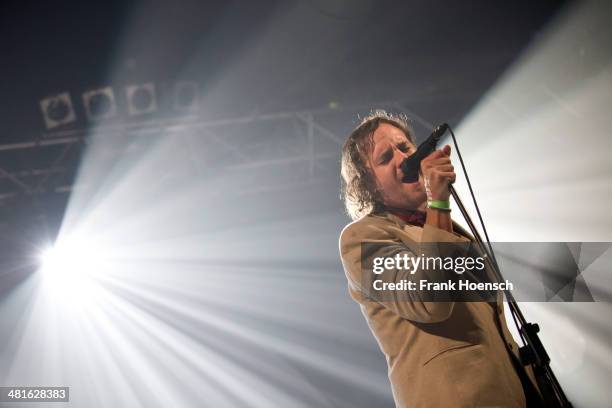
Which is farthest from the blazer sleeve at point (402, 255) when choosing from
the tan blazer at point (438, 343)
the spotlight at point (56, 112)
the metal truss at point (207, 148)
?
the spotlight at point (56, 112)

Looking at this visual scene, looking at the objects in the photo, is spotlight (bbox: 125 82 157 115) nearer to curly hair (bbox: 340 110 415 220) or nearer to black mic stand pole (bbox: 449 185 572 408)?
curly hair (bbox: 340 110 415 220)

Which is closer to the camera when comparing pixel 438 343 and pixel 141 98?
pixel 438 343

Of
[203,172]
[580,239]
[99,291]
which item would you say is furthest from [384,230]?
[99,291]

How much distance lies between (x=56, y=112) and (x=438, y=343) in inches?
162

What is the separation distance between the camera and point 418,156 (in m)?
1.46

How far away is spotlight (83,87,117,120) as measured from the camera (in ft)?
14.4

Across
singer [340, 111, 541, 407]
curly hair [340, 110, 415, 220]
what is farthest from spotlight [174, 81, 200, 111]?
singer [340, 111, 541, 407]

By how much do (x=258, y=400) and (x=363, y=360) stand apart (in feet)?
2.97

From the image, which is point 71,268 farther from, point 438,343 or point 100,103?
point 438,343

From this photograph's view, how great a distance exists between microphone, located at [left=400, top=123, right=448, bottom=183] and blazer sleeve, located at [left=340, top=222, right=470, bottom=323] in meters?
0.17

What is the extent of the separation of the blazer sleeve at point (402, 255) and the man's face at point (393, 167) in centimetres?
17

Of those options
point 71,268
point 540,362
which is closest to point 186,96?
point 71,268

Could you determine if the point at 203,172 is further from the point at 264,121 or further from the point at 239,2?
the point at 239,2

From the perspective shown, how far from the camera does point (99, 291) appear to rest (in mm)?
4668
